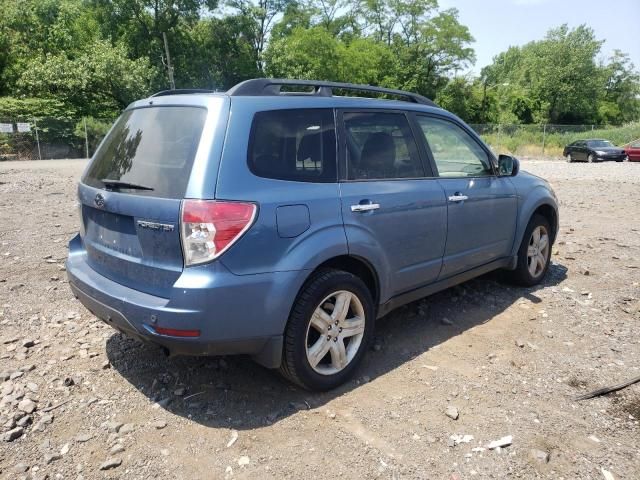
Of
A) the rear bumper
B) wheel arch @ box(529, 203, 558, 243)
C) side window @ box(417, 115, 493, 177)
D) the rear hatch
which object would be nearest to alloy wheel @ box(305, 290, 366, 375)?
the rear bumper

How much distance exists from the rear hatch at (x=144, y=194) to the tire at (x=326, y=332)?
76 cm

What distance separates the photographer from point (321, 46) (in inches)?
1951

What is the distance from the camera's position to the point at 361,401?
3150 millimetres

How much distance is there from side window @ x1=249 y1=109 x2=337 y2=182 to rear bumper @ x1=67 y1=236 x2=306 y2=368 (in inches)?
24.0

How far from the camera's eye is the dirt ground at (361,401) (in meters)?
2.61

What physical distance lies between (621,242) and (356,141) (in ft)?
17.7

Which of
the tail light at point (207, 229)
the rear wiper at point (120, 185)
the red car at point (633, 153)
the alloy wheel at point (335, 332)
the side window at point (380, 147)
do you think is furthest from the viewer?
the red car at point (633, 153)

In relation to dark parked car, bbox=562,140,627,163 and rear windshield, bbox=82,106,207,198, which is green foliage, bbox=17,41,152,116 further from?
rear windshield, bbox=82,106,207,198

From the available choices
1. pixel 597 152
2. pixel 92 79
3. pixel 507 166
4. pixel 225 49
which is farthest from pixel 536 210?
pixel 225 49

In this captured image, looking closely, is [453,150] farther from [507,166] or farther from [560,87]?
[560,87]

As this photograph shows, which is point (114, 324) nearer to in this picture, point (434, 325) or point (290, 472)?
point (290, 472)

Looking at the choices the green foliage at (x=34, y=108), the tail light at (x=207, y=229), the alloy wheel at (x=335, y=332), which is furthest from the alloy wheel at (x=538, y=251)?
the green foliage at (x=34, y=108)

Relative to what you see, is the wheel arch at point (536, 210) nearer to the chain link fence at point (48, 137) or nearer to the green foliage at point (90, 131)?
the chain link fence at point (48, 137)

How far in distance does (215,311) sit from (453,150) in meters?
2.68
